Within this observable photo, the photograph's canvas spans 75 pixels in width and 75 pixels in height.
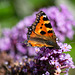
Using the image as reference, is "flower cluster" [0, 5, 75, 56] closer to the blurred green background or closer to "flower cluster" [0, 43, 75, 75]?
"flower cluster" [0, 43, 75, 75]

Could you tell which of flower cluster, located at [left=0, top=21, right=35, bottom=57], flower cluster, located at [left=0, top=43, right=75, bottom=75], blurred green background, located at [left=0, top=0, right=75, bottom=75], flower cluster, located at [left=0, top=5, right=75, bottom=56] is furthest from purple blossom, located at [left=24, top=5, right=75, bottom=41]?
blurred green background, located at [left=0, top=0, right=75, bottom=75]

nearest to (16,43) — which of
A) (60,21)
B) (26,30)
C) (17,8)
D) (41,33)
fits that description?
(26,30)

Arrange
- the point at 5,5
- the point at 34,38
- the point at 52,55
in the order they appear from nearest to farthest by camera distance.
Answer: the point at 52,55
the point at 34,38
the point at 5,5

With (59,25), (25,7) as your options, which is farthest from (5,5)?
(59,25)

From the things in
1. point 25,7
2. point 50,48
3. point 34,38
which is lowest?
point 50,48

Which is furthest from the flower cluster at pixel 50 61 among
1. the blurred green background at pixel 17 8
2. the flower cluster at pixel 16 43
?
the blurred green background at pixel 17 8

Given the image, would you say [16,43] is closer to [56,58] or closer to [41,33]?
[41,33]

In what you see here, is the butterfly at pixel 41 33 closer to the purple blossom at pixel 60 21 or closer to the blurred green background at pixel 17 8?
the purple blossom at pixel 60 21

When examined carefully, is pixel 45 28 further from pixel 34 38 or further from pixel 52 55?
pixel 52 55

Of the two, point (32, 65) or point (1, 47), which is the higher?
point (1, 47)
